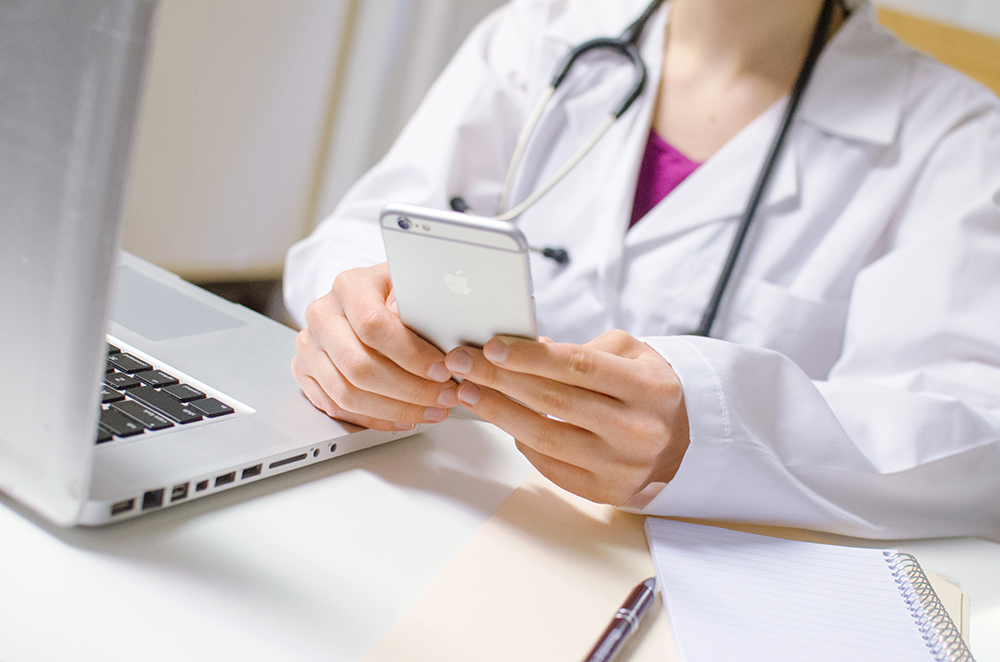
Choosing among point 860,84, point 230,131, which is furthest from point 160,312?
point 230,131

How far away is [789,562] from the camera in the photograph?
539mm

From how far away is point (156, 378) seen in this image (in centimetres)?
54

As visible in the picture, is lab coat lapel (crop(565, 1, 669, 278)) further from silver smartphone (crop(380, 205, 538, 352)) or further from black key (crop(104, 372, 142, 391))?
black key (crop(104, 372, 142, 391))

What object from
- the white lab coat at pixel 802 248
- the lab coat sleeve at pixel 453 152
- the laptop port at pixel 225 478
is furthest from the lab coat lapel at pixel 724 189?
the laptop port at pixel 225 478

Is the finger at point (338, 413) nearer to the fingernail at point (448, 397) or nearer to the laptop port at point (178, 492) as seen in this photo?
the fingernail at point (448, 397)

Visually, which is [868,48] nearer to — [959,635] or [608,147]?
[608,147]

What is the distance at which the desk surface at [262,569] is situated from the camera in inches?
14.3

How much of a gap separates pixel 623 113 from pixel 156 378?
0.69 metres

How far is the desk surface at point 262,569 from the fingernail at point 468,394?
0.20ft

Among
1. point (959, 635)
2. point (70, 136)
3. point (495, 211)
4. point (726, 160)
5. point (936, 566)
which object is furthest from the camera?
point (495, 211)

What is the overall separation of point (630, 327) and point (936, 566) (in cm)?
45

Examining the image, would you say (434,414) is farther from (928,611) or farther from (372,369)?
(928,611)

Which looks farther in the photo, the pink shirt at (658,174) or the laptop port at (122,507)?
the pink shirt at (658,174)

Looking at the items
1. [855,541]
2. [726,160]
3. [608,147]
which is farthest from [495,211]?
[855,541]
